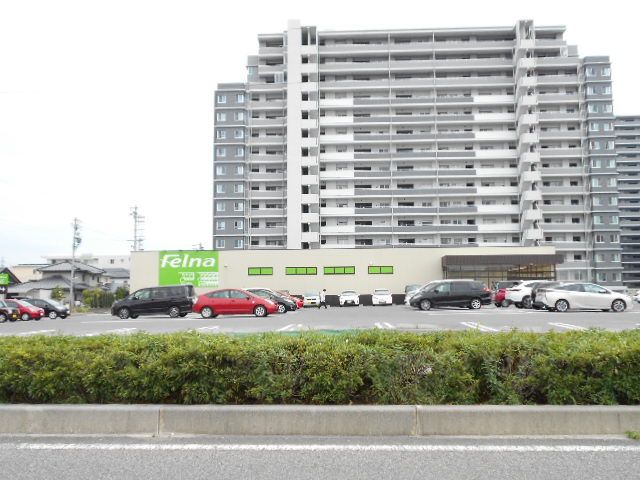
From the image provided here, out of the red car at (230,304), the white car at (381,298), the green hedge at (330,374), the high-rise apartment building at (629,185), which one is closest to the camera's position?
the green hedge at (330,374)

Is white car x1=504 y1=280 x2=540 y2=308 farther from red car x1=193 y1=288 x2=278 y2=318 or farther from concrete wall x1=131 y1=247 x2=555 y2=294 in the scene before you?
concrete wall x1=131 y1=247 x2=555 y2=294

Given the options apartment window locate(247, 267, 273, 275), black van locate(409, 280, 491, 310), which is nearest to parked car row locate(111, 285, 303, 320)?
black van locate(409, 280, 491, 310)

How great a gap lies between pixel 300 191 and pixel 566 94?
4146cm

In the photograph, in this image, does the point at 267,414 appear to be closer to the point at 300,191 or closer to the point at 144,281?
the point at 144,281

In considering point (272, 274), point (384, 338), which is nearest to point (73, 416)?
point (384, 338)

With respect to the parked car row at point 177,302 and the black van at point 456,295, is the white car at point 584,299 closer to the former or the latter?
the black van at point 456,295

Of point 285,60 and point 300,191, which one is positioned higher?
point 285,60

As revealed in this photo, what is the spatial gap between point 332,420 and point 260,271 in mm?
49351

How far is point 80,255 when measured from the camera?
124 m

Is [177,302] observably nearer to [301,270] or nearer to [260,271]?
[260,271]

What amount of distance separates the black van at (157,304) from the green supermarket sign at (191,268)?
2473cm

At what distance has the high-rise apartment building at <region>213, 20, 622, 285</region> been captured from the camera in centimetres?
7319

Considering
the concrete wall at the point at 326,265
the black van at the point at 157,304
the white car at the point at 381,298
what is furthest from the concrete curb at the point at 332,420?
the concrete wall at the point at 326,265

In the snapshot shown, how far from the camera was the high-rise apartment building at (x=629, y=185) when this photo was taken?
430ft
